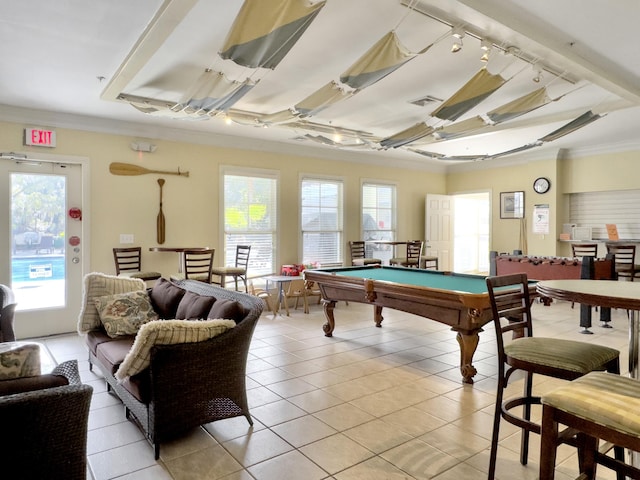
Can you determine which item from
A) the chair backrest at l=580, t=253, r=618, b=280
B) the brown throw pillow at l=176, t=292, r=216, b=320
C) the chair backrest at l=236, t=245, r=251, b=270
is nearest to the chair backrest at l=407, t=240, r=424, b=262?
the chair backrest at l=580, t=253, r=618, b=280

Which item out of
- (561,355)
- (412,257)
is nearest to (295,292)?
(412,257)

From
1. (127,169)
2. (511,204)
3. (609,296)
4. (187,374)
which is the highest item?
(127,169)

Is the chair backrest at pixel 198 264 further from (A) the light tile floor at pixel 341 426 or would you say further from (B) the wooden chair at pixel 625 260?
(B) the wooden chair at pixel 625 260

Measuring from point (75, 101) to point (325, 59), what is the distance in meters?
3.07

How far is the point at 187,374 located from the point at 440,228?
7.62m

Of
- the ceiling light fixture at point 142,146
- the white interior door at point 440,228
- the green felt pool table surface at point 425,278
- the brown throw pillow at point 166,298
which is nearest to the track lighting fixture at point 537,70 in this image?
the green felt pool table surface at point 425,278

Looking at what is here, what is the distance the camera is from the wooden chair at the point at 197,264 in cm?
549

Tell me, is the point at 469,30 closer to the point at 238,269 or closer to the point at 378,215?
the point at 238,269

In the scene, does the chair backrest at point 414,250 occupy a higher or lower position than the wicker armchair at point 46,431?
higher

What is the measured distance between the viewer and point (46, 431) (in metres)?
1.43

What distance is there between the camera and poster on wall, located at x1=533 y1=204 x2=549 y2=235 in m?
7.90

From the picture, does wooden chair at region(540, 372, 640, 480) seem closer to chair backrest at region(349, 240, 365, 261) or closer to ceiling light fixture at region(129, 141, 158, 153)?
ceiling light fixture at region(129, 141, 158, 153)

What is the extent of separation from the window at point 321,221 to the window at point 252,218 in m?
0.64

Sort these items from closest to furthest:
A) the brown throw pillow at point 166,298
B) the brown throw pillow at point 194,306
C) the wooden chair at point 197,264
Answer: the brown throw pillow at point 194,306
the brown throw pillow at point 166,298
the wooden chair at point 197,264
